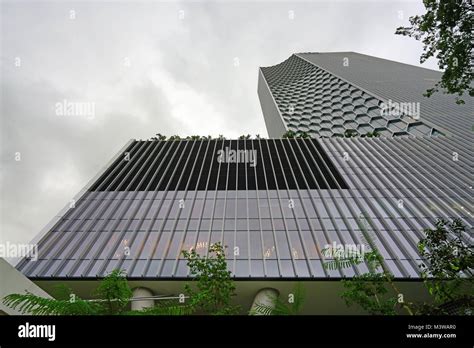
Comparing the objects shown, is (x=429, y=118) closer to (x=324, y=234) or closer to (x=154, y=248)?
(x=324, y=234)

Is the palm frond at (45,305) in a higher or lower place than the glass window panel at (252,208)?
lower

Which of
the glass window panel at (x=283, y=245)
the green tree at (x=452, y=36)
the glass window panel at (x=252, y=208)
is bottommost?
the green tree at (x=452, y=36)

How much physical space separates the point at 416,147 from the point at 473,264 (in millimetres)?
28548

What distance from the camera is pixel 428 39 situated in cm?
853

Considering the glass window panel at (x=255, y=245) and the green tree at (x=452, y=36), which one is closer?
the green tree at (x=452, y=36)

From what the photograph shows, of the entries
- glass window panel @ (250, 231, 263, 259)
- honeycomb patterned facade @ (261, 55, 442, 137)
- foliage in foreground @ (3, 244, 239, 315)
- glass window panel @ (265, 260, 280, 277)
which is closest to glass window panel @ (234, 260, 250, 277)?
glass window panel @ (250, 231, 263, 259)

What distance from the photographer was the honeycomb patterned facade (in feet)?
160

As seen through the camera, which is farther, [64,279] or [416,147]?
[416,147]

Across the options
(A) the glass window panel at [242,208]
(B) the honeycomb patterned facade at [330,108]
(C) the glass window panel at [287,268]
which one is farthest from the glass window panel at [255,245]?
(B) the honeycomb patterned facade at [330,108]

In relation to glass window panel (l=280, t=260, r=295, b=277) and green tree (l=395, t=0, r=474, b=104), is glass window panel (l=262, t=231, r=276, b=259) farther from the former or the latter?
green tree (l=395, t=0, r=474, b=104)

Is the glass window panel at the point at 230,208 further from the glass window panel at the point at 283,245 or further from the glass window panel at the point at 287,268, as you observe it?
the glass window panel at the point at 287,268

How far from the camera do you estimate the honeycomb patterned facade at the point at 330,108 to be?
48.7 meters
